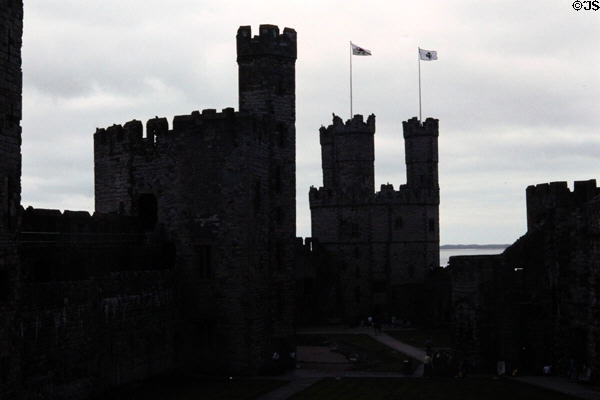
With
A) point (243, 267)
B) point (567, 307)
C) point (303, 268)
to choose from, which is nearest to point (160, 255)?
point (243, 267)

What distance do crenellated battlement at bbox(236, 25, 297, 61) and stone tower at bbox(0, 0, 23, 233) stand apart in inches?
725

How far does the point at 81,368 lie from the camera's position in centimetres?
2891

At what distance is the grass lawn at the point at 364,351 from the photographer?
41.6m

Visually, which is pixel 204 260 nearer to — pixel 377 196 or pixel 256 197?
pixel 256 197

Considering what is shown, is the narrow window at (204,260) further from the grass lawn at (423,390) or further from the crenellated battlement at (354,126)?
the crenellated battlement at (354,126)

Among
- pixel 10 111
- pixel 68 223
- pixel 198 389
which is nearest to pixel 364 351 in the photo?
pixel 198 389

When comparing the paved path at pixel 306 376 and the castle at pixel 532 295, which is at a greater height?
the castle at pixel 532 295

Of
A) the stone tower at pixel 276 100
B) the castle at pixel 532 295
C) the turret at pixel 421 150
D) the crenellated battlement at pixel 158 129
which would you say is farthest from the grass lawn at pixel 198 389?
the turret at pixel 421 150

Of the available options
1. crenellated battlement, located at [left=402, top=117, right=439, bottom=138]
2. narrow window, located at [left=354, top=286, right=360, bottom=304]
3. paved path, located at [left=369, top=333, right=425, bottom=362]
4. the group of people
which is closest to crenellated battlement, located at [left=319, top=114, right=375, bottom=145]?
crenellated battlement, located at [left=402, top=117, right=439, bottom=138]

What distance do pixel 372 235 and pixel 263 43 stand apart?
32.1m

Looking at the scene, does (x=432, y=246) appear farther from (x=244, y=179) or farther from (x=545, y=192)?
(x=244, y=179)

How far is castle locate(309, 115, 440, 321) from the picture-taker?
70.1m

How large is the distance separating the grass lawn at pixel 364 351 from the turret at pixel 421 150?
2242cm

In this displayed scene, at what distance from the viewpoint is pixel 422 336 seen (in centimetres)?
5644
